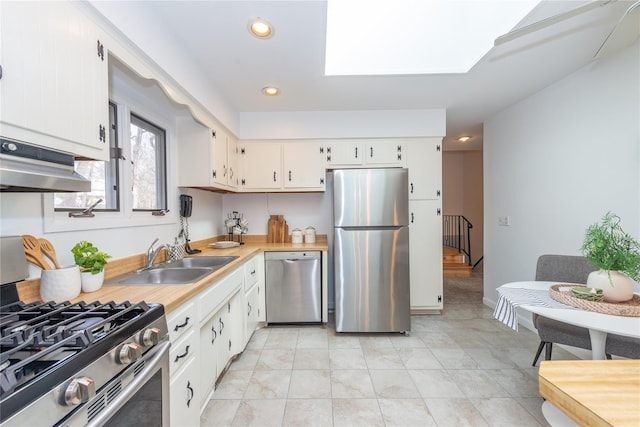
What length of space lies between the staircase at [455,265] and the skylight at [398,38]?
395 cm

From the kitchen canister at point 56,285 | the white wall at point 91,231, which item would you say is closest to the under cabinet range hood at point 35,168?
the white wall at point 91,231

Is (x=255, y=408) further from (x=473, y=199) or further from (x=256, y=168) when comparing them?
(x=473, y=199)

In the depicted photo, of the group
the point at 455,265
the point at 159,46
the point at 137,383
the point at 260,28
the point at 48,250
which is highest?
the point at 260,28

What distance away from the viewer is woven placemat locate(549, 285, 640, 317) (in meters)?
1.24

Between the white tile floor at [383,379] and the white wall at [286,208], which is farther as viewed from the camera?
the white wall at [286,208]

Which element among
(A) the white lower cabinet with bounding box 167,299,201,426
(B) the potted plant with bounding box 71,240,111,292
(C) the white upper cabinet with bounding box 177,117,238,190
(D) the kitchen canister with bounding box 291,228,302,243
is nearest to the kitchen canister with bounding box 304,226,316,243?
(D) the kitchen canister with bounding box 291,228,302,243

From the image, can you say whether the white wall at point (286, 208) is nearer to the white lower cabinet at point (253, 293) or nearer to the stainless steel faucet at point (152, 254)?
the white lower cabinet at point (253, 293)

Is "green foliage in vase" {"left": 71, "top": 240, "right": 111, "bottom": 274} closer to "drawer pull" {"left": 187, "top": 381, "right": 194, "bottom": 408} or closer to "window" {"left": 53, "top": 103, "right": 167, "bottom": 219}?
"window" {"left": 53, "top": 103, "right": 167, "bottom": 219}

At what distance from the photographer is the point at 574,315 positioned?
1256 millimetres

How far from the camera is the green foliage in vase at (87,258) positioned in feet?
4.15

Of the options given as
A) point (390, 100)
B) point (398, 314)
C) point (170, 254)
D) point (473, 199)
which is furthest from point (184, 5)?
point (473, 199)

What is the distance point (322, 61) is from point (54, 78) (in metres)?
1.64

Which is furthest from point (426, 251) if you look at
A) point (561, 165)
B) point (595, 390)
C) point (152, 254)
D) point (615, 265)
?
point (152, 254)

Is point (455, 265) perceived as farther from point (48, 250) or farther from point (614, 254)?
point (48, 250)
